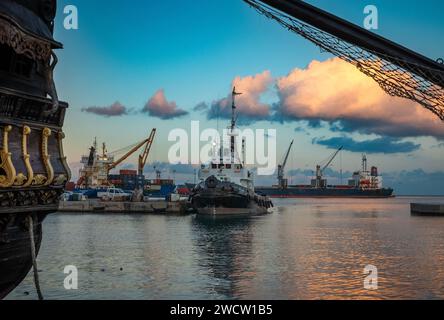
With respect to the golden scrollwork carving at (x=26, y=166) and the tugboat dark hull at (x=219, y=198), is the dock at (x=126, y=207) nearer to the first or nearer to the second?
the tugboat dark hull at (x=219, y=198)

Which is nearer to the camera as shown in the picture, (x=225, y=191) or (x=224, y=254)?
(x=224, y=254)

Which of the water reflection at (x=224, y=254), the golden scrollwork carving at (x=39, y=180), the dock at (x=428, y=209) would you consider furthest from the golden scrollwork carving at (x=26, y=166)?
the dock at (x=428, y=209)

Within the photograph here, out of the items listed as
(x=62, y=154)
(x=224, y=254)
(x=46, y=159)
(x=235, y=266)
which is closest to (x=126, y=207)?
(x=224, y=254)

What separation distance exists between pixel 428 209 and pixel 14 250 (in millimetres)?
98700

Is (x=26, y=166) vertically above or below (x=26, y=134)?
below

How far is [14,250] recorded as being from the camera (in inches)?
420

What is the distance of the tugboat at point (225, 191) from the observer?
3110 inches

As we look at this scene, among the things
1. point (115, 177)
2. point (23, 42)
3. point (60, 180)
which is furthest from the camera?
point (115, 177)

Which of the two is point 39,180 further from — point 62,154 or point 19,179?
point 62,154

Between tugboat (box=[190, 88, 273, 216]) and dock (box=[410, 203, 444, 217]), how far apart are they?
3427 cm

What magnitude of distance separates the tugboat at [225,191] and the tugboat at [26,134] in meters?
66.2

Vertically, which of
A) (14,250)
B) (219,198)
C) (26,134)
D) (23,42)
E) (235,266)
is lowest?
(235,266)

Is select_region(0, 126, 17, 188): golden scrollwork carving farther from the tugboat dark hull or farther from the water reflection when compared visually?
the tugboat dark hull

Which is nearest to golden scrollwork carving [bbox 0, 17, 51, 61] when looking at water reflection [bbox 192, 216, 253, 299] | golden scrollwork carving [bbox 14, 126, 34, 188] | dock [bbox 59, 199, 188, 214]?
golden scrollwork carving [bbox 14, 126, 34, 188]
